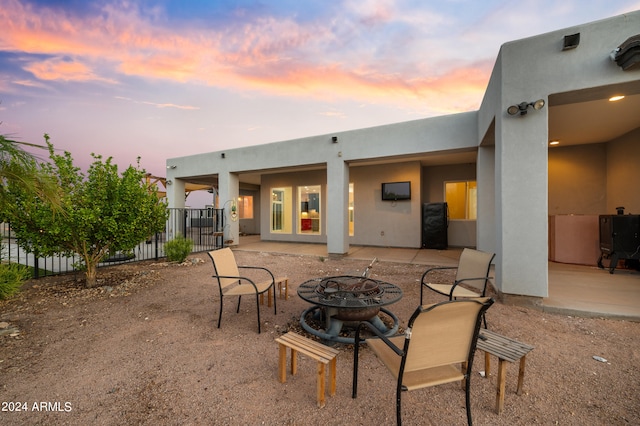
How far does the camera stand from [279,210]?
1163 centimetres

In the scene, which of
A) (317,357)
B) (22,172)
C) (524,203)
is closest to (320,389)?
(317,357)

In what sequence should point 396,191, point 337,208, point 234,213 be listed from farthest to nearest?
point 234,213 < point 396,191 < point 337,208

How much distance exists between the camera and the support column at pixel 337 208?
25.2ft

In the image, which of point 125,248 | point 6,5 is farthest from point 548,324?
point 6,5

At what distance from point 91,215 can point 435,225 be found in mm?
9329

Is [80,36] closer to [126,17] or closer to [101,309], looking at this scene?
[126,17]

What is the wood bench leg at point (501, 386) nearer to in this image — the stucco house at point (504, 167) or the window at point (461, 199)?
the stucco house at point (504, 167)

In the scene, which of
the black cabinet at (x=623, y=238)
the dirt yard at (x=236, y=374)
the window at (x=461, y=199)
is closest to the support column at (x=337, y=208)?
the dirt yard at (x=236, y=374)

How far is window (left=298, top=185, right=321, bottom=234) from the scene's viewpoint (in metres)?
10.8

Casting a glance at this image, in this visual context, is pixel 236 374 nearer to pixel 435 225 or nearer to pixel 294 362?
pixel 294 362

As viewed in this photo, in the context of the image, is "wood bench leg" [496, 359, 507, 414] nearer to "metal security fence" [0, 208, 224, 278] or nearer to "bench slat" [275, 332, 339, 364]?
"bench slat" [275, 332, 339, 364]

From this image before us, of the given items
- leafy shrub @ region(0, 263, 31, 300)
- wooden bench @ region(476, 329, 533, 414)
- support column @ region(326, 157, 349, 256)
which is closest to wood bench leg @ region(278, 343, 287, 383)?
wooden bench @ region(476, 329, 533, 414)

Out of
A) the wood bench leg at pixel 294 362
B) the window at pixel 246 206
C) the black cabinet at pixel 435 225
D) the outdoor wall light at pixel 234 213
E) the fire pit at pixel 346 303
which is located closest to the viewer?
the wood bench leg at pixel 294 362

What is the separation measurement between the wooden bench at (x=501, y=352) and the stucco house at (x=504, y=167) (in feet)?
7.46
